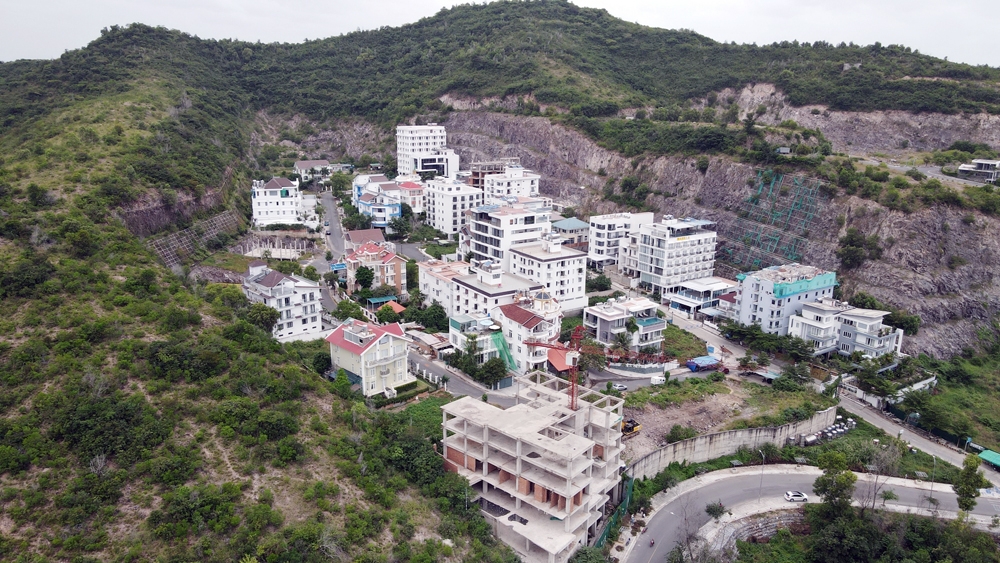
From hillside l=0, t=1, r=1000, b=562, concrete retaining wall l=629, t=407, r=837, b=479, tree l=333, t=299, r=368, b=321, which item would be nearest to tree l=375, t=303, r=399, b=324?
tree l=333, t=299, r=368, b=321

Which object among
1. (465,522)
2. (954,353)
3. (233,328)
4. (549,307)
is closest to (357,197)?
(549,307)

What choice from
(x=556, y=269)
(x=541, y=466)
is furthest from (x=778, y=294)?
(x=541, y=466)

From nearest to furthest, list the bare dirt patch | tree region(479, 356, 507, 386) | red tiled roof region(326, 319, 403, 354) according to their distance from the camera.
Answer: the bare dirt patch → red tiled roof region(326, 319, 403, 354) → tree region(479, 356, 507, 386)

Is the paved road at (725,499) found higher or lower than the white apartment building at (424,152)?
lower

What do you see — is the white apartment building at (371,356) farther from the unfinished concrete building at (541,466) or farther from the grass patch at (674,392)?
the grass patch at (674,392)

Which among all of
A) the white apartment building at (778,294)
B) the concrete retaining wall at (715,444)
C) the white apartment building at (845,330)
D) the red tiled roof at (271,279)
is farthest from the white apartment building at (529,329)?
the white apartment building at (845,330)

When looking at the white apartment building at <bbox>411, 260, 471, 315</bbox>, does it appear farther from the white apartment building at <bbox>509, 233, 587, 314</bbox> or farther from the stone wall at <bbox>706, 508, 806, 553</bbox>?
the stone wall at <bbox>706, 508, 806, 553</bbox>
